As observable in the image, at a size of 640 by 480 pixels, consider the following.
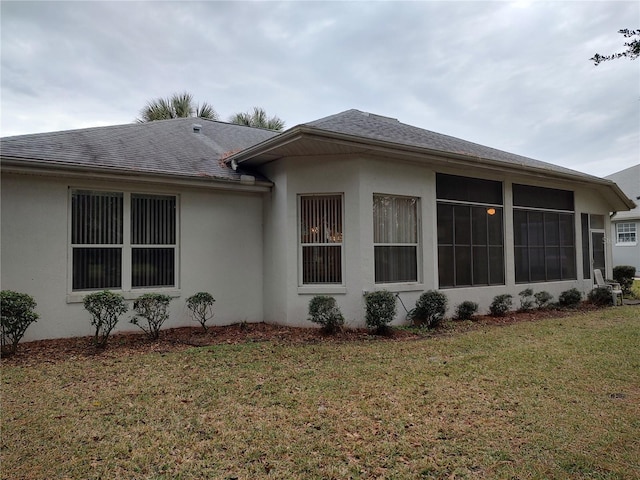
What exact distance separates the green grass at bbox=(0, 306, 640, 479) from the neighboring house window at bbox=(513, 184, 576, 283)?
4.92 metres

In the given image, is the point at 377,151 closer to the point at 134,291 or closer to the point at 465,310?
the point at 465,310

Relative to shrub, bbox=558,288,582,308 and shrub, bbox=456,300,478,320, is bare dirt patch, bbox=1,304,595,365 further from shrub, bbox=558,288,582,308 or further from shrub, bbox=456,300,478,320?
shrub, bbox=558,288,582,308

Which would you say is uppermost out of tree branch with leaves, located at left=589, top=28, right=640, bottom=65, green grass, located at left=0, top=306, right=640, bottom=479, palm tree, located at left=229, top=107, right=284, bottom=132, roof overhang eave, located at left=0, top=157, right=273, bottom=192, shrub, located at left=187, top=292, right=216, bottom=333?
palm tree, located at left=229, top=107, right=284, bottom=132

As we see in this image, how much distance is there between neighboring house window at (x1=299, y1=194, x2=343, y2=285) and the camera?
324 inches

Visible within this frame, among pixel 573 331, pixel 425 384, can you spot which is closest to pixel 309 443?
pixel 425 384

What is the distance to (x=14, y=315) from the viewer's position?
19.1 feet

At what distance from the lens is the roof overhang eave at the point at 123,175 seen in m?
6.49

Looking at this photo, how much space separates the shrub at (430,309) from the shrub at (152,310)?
16.8 feet

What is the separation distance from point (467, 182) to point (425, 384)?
6477 mm

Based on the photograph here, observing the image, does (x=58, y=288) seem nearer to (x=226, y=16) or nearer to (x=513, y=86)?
(x=226, y=16)

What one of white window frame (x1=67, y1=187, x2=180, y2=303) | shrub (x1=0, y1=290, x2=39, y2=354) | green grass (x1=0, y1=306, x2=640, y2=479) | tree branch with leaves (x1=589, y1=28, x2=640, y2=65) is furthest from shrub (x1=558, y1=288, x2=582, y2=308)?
shrub (x1=0, y1=290, x2=39, y2=354)

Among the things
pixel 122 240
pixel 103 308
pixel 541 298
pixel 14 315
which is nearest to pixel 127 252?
pixel 122 240

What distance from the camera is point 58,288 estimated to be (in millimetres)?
6945

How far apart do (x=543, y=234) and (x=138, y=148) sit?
36.9ft
